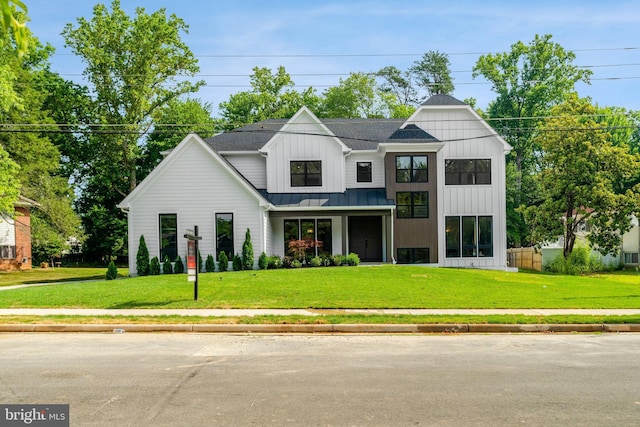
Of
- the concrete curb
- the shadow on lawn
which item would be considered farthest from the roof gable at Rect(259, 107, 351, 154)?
the concrete curb

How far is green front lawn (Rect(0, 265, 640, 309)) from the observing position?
16031 millimetres

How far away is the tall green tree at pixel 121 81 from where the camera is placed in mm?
42156

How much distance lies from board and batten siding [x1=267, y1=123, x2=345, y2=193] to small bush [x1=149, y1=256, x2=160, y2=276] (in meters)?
7.36

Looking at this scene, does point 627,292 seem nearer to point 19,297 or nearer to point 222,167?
point 222,167

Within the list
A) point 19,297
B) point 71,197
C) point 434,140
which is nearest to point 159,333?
point 19,297

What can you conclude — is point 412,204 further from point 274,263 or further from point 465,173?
point 274,263

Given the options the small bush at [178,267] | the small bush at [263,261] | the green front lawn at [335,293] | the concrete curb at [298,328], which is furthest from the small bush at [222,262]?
the concrete curb at [298,328]

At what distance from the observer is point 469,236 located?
103 ft

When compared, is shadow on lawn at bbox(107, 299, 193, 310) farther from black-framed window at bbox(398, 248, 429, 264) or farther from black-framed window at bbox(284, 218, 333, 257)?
black-framed window at bbox(398, 248, 429, 264)

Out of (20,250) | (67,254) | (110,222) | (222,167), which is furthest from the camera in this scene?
(67,254)

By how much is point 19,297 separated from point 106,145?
2888 cm

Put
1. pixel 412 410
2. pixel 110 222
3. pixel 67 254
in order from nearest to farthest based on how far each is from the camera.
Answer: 1. pixel 412 410
2. pixel 110 222
3. pixel 67 254

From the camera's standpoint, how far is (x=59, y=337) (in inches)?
465

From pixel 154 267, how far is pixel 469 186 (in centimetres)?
1740
